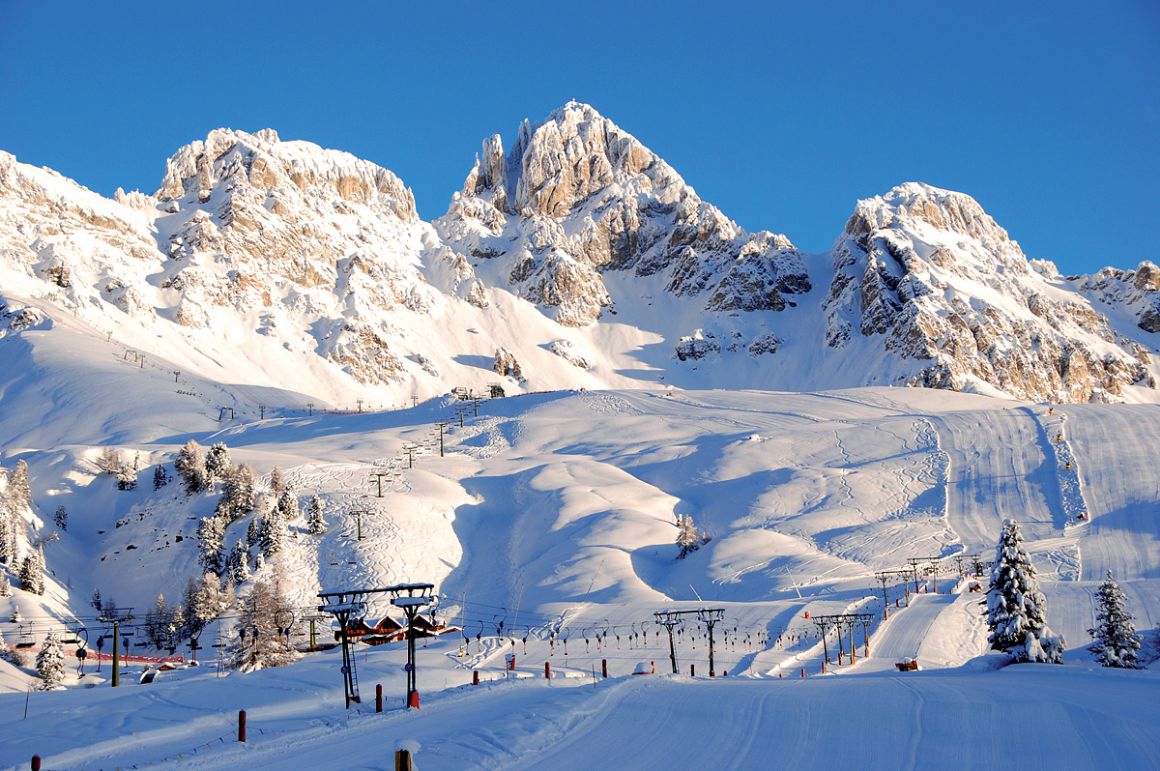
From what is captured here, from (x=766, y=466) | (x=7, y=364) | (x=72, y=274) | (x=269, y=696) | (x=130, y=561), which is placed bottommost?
(x=269, y=696)

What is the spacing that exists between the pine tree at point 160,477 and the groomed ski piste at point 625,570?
4.06ft

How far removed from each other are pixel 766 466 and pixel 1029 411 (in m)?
33.1

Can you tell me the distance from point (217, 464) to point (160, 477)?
6.56 meters

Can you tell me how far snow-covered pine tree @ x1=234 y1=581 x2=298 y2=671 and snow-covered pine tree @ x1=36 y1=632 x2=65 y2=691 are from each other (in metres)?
8.64

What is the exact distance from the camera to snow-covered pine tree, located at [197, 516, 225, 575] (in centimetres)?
7550

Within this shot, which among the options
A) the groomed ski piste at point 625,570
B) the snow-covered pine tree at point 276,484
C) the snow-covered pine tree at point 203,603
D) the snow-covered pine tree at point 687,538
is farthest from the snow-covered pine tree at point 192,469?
the snow-covered pine tree at point 687,538

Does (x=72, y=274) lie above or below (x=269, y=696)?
above

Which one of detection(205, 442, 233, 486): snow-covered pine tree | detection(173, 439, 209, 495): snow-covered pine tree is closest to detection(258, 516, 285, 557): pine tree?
detection(205, 442, 233, 486): snow-covered pine tree

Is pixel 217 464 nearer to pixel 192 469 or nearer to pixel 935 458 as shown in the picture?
pixel 192 469

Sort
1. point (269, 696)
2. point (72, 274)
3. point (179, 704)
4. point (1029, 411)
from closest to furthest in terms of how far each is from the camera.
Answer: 1. point (179, 704)
2. point (269, 696)
3. point (1029, 411)
4. point (72, 274)

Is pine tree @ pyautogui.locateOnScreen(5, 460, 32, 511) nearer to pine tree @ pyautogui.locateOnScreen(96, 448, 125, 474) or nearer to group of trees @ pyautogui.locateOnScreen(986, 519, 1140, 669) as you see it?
pine tree @ pyautogui.locateOnScreen(96, 448, 125, 474)

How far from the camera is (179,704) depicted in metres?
27.6

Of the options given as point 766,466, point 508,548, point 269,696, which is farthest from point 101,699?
point 766,466

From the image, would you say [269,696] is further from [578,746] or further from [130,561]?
[130,561]
